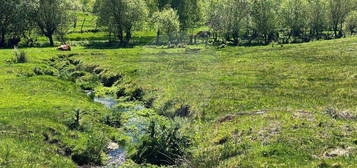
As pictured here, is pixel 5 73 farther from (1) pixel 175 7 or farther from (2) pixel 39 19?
(1) pixel 175 7

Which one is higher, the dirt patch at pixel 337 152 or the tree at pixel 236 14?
the tree at pixel 236 14

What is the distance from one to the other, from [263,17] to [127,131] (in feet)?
293

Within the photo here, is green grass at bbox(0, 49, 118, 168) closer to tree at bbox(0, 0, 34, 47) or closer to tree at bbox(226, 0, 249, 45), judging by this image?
tree at bbox(0, 0, 34, 47)

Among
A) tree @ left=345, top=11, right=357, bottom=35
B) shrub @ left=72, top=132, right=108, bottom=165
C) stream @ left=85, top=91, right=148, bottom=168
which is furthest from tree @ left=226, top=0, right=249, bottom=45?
shrub @ left=72, top=132, right=108, bottom=165

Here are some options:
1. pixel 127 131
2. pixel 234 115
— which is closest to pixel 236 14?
pixel 127 131

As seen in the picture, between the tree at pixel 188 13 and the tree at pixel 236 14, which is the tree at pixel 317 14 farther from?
the tree at pixel 188 13

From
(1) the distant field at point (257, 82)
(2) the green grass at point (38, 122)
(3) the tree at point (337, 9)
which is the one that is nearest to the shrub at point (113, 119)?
(2) the green grass at point (38, 122)

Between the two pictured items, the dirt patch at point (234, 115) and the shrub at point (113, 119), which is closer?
the dirt patch at point (234, 115)

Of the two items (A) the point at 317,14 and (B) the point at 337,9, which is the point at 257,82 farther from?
(B) the point at 337,9

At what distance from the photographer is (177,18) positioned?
364 ft

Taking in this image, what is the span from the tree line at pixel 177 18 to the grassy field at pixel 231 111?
5014 cm

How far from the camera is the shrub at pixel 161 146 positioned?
22.0 metres

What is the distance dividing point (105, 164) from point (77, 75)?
37.7m

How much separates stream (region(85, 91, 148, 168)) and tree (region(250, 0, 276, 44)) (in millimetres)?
77540
